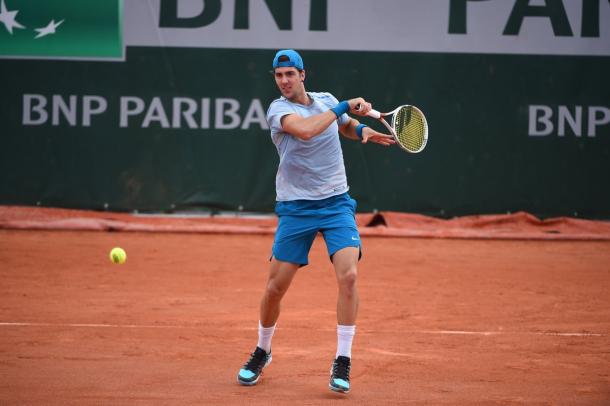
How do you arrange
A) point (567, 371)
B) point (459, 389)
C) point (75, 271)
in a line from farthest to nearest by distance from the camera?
point (75, 271) < point (567, 371) < point (459, 389)

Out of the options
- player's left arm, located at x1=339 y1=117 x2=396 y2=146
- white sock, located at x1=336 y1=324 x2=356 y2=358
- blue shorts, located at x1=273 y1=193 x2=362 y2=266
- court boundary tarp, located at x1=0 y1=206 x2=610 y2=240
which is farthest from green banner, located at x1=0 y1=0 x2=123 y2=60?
white sock, located at x1=336 y1=324 x2=356 y2=358

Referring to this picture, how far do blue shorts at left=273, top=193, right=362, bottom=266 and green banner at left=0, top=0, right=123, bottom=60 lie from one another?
7.88 metres

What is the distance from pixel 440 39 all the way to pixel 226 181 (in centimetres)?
325

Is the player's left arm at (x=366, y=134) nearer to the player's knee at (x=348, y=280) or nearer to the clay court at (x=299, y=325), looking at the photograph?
the player's knee at (x=348, y=280)

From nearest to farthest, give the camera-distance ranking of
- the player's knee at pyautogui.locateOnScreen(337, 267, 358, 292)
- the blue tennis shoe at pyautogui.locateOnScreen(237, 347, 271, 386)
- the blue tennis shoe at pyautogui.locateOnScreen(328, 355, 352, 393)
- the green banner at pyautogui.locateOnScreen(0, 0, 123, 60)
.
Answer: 1. the blue tennis shoe at pyautogui.locateOnScreen(328, 355, 352, 393)
2. the player's knee at pyautogui.locateOnScreen(337, 267, 358, 292)
3. the blue tennis shoe at pyautogui.locateOnScreen(237, 347, 271, 386)
4. the green banner at pyautogui.locateOnScreen(0, 0, 123, 60)

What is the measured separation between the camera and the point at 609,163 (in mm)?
12609

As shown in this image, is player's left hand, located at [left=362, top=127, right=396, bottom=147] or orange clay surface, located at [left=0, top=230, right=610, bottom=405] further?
player's left hand, located at [left=362, top=127, right=396, bottom=147]

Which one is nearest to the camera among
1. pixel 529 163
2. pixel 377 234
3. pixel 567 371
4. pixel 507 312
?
pixel 567 371

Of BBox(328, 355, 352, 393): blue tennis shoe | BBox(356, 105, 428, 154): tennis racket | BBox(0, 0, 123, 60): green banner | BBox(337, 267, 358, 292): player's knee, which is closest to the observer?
BBox(328, 355, 352, 393): blue tennis shoe

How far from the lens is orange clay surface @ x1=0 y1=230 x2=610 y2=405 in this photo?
4.97 m

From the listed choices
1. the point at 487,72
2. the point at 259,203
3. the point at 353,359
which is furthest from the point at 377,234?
the point at 353,359

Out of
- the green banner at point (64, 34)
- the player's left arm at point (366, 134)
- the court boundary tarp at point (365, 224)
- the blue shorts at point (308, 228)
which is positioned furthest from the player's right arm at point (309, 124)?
the green banner at point (64, 34)

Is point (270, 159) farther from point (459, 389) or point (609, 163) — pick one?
point (459, 389)

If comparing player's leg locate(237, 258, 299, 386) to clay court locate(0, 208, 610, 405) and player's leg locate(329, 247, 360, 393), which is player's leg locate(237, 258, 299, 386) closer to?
clay court locate(0, 208, 610, 405)
